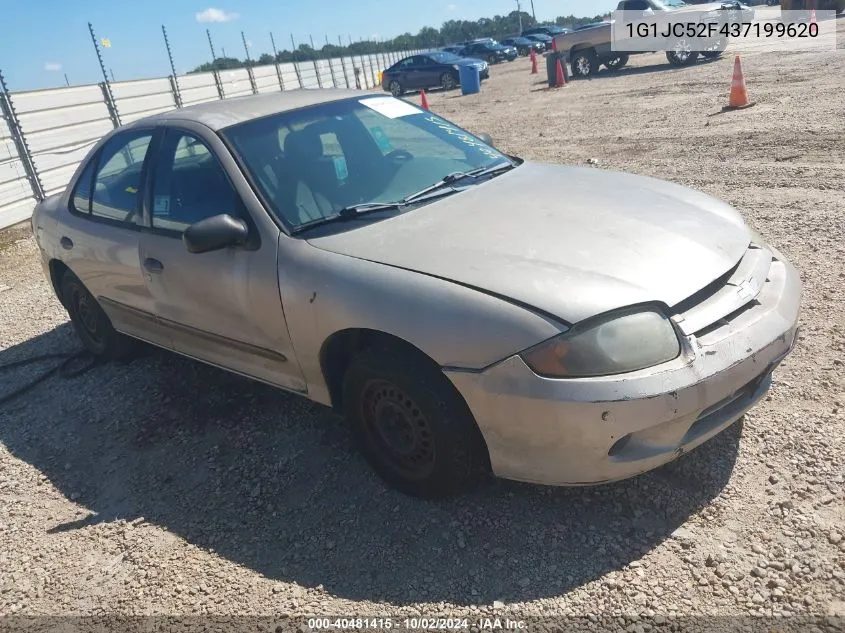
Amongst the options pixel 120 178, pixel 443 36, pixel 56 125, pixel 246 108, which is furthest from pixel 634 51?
pixel 443 36

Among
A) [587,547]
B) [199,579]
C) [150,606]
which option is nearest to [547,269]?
[587,547]

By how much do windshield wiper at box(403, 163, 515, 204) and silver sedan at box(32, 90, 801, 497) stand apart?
0.07ft

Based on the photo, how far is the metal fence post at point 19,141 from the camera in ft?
33.3

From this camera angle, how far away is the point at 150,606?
8.51 feet

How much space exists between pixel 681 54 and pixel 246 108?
18.1m

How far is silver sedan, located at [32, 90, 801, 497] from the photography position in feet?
7.62

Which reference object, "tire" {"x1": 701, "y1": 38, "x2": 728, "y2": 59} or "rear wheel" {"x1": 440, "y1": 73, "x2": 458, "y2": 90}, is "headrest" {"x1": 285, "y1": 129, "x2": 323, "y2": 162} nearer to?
"tire" {"x1": 701, "y1": 38, "x2": 728, "y2": 59}

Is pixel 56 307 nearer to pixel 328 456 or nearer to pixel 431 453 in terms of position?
pixel 328 456

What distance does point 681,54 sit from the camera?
18.5 m

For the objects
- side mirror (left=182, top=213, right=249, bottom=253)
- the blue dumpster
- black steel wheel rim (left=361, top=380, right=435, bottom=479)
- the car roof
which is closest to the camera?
black steel wheel rim (left=361, top=380, right=435, bottom=479)

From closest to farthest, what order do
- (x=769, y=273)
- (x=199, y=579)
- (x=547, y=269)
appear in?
1. (x=547, y=269)
2. (x=199, y=579)
3. (x=769, y=273)

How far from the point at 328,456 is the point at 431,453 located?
792 mm

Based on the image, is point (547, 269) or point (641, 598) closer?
point (641, 598)

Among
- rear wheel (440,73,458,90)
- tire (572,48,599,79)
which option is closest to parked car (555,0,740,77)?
tire (572,48,599,79)
